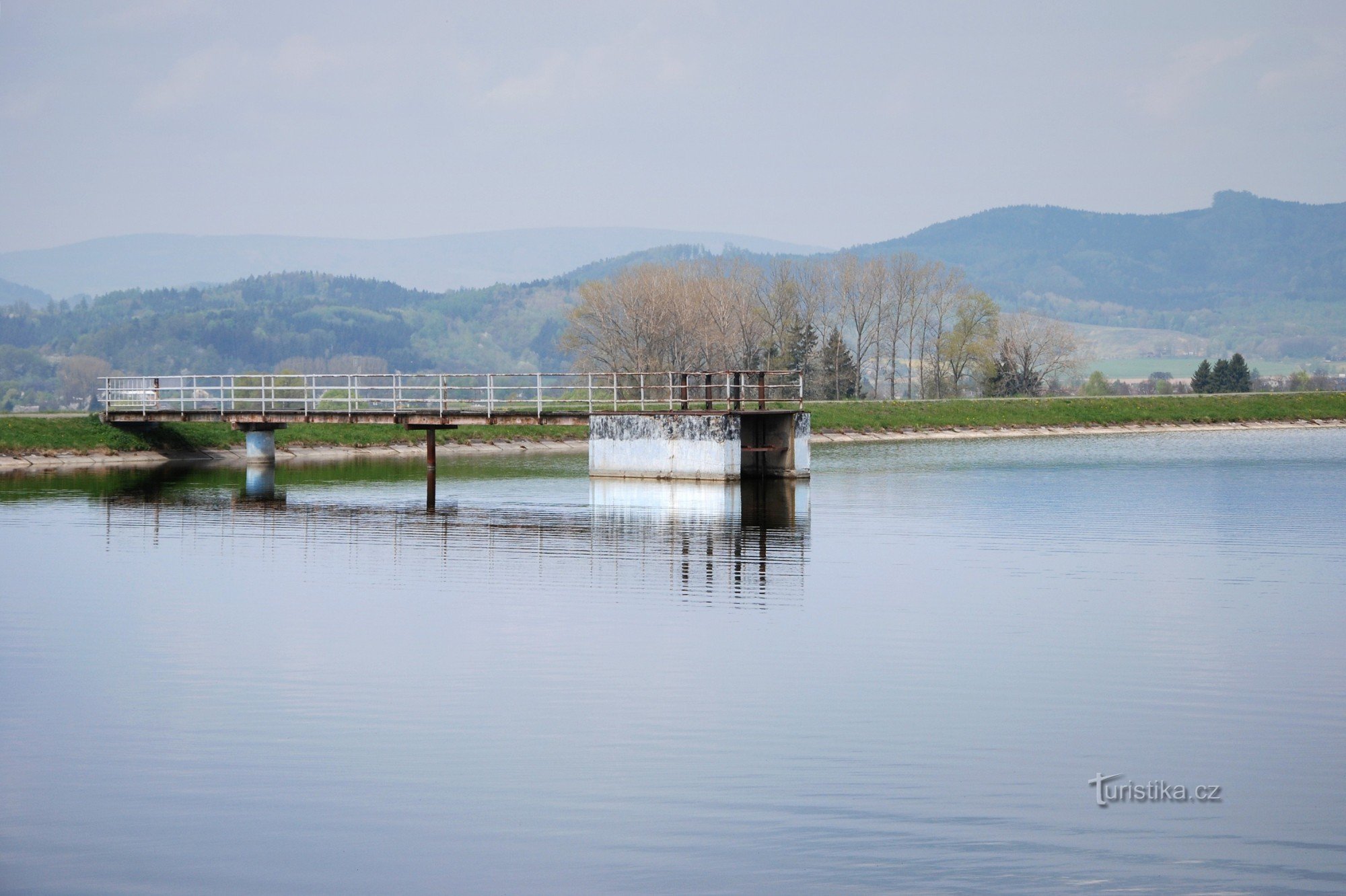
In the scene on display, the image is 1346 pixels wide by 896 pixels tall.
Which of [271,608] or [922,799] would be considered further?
[271,608]

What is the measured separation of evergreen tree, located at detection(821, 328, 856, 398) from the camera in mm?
116000

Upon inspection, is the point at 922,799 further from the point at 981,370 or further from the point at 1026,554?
the point at 981,370

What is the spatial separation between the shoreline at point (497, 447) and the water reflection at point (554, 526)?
39.7 feet

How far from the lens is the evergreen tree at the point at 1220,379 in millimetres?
125875

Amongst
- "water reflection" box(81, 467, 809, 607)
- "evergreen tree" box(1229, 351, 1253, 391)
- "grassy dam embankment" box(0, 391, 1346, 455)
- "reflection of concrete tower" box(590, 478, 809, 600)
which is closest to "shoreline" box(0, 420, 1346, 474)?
"grassy dam embankment" box(0, 391, 1346, 455)

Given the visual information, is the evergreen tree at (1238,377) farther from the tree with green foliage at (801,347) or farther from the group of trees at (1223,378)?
the tree with green foliage at (801,347)

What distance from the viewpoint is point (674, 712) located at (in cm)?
1363

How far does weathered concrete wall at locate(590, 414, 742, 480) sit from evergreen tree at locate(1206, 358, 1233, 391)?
94354 millimetres

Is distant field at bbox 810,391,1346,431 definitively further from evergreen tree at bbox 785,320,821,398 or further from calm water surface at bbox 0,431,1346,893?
calm water surface at bbox 0,431,1346,893

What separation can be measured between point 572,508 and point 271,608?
1603 centimetres

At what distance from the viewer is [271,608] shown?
20031 mm

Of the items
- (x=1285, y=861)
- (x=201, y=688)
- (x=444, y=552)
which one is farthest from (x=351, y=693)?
(x=444, y=552)

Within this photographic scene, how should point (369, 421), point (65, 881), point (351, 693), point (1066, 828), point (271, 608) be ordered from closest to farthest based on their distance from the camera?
point (65, 881) < point (1066, 828) < point (351, 693) < point (271, 608) < point (369, 421)
